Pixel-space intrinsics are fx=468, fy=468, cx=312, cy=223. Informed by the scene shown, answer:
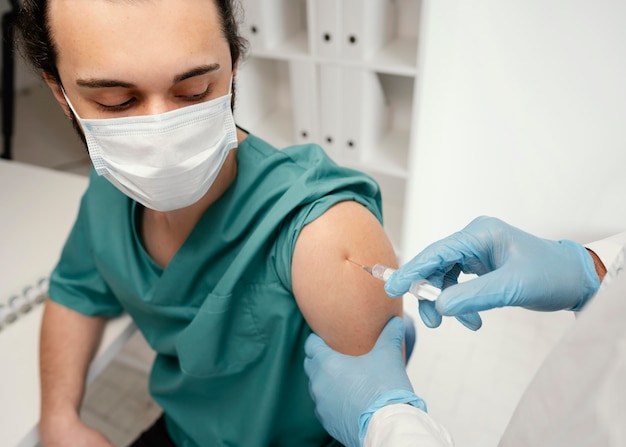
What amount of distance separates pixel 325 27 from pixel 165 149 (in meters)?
0.99

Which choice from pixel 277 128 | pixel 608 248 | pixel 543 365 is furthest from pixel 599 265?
pixel 277 128

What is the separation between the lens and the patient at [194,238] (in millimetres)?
648

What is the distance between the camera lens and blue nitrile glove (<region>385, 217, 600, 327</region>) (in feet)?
1.98

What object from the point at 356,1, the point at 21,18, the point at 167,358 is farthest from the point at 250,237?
the point at 356,1

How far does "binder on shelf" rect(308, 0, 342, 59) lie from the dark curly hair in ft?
2.34

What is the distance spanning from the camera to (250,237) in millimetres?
785

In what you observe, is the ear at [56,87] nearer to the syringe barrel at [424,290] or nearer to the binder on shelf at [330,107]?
the syringe barrel at [424,290]

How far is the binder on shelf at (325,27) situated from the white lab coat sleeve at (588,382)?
1.21 metres

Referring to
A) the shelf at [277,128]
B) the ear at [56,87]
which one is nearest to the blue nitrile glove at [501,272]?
the ear at [56,87]

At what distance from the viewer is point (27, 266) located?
1133 mm

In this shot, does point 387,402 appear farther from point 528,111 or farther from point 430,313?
point 528,111

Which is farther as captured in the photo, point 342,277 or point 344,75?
point 344,75

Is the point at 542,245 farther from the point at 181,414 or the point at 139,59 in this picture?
the point at 181,414

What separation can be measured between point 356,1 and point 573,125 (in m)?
0.72
